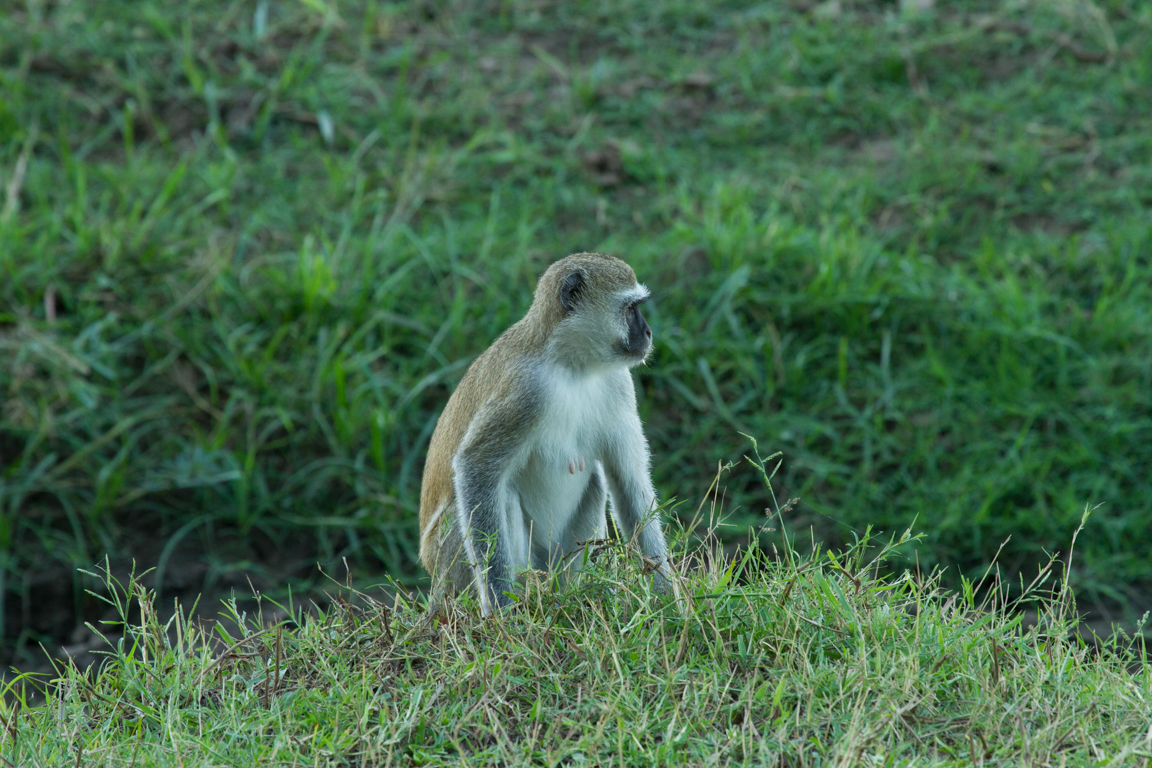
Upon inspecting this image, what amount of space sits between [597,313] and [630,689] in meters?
1.22

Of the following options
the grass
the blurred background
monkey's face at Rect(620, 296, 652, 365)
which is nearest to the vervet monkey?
monkey's face at Rect(620, 296, 652, 365)

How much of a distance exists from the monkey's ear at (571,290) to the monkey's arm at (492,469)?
303 millimetres

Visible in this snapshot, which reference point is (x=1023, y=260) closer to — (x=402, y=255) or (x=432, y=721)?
(x=402, y=255)

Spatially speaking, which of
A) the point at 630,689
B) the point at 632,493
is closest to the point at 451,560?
the point at 632,493

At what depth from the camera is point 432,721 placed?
8.86 feet

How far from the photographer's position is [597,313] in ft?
11.5

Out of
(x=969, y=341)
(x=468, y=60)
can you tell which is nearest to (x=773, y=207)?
(x=969, y=341)

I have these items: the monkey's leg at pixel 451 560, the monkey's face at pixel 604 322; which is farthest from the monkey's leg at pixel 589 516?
the monkey's face at pixel 604 322

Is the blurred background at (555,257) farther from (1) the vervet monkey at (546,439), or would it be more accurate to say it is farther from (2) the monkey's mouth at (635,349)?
(2) the monkey's mouth at (635,349)

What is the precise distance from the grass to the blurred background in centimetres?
161

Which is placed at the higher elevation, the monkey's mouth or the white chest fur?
the monkey's mouth

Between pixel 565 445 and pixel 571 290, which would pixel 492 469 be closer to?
pixel 565 445

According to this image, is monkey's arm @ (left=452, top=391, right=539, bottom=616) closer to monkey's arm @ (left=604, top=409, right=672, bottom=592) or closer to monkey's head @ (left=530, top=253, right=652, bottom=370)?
monkey's head @ (left=530, top=253, right=652, bottom=370)

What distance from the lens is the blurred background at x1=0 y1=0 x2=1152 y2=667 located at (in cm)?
541
